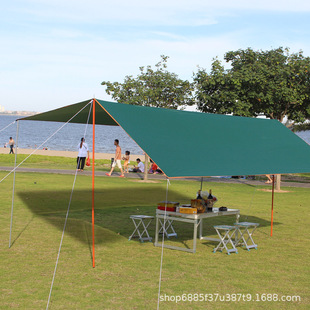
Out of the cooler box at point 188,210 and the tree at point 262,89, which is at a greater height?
the tree at point 262,89

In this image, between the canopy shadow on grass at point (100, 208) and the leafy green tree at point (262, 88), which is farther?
the leafy green tree at point (262, 88)

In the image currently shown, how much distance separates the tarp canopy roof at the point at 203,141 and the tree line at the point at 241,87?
954cm

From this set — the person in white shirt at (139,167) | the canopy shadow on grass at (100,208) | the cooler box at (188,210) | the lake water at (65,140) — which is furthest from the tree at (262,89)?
the lake water at (65,140)

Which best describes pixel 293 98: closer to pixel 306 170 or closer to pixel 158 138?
pixel 306 170

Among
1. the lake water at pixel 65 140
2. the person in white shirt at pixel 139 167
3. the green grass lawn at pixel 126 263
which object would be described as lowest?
the green grass lawn at pixel 126 263

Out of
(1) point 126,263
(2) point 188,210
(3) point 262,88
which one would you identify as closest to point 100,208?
(2) point 188,210

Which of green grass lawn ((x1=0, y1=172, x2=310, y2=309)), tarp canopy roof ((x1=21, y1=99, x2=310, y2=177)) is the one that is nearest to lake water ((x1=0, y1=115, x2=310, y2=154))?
green grass lawn ((x1=0, y1=172, x2=310, y2=309))

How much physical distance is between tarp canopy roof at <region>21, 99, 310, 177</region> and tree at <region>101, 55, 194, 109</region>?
11.2 meters

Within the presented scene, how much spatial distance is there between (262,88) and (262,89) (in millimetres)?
161

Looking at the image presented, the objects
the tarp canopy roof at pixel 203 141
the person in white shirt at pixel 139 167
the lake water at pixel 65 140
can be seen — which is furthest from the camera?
the lake water at pixel 65 140

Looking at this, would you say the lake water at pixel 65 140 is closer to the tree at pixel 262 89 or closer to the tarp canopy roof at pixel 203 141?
the tree at pixel 262 89

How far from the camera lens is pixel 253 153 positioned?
9.14m

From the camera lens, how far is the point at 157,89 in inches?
865

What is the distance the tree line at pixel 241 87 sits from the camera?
20.2 m
